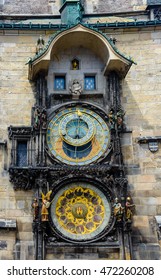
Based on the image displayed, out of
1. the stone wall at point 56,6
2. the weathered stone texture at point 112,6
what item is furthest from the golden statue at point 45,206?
the weathered stone texture at point 112,6

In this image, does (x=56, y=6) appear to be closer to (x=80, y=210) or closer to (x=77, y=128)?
(x=77, y=128)

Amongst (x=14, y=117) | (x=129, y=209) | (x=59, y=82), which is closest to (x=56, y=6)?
(x=59, y=82)

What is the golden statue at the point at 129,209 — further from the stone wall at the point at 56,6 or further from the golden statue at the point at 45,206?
the stone wall at the point at 56,6

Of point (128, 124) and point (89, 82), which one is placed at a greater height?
point (89, 82)

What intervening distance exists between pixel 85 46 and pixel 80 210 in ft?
13.6

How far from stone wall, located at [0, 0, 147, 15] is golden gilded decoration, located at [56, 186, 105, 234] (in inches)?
241

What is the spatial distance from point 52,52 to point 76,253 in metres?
4.81

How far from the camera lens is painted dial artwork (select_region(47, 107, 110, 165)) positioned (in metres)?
11.7

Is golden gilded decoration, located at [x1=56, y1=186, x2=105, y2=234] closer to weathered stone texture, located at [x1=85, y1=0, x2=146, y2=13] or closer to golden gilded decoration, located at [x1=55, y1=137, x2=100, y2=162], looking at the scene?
golden gilded decoration, located at [x1=55, y1=137, x2=100, y2=162]

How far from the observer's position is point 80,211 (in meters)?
11.3
